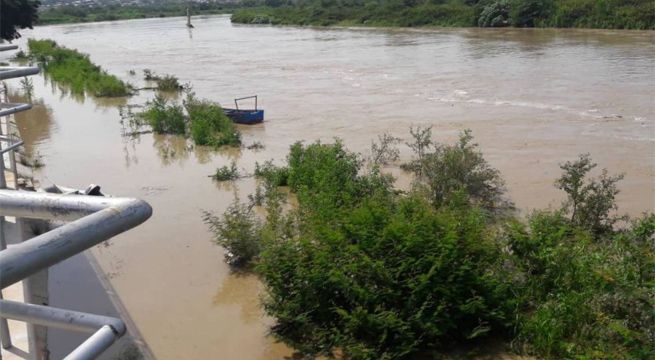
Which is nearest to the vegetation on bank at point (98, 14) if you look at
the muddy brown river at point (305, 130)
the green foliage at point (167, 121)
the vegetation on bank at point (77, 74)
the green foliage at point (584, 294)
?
the vegetation on bank at point (77, 74)

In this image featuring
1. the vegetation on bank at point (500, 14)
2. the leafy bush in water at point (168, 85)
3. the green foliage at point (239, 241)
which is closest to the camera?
the green foliage at point (239, 241)

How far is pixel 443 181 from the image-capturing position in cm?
888

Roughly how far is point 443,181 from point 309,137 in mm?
5939

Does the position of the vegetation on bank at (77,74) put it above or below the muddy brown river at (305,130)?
above

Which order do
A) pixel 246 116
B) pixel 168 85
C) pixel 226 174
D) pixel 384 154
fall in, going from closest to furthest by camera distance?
pixel 226 174, pixel 384 154, pixel 246 116, pixel 168 85

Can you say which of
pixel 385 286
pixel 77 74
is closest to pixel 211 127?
pixel 385 286

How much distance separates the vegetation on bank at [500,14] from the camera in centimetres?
3562

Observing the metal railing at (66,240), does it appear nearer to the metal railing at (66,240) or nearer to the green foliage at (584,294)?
the metal railing at (66,240)

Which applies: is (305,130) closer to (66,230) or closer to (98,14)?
(66,230)

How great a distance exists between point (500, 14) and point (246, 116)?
30.7m

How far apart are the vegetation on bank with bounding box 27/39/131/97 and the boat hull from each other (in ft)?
24.6

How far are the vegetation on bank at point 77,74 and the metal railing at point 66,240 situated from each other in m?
21.7

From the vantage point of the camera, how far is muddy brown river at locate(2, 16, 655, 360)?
6809 millimetres

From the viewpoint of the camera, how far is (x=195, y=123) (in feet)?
47.5
